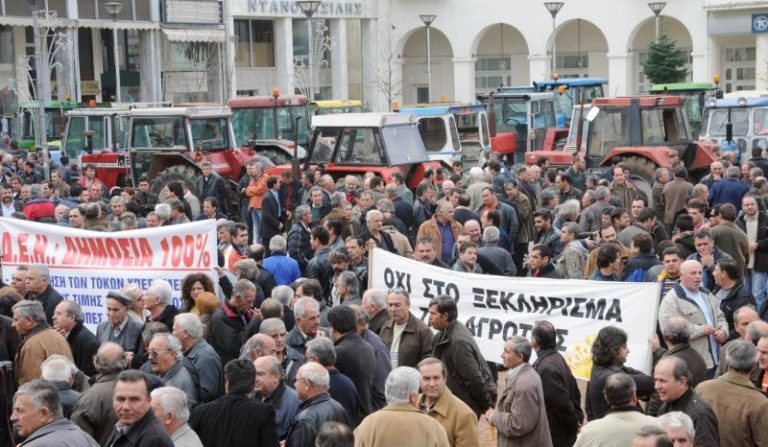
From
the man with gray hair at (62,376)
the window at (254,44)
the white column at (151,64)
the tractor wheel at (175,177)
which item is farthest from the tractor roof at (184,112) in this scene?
the window at (254,44)

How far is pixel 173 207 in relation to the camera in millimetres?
14586

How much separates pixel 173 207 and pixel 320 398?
7.39m

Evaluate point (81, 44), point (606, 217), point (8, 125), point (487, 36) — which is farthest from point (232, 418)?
point (487, 36)

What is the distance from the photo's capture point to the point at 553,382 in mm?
8266

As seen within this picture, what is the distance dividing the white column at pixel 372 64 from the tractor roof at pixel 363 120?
30.5 metres

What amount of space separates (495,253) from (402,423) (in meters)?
5.36

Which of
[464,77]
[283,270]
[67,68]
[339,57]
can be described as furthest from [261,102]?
[464,77]

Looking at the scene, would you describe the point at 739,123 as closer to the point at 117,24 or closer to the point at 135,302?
the point at 135,302

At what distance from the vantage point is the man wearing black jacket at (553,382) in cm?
827

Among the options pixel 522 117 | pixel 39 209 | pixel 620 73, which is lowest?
pixel 39 209

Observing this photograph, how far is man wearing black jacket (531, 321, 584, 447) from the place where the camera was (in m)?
8.27

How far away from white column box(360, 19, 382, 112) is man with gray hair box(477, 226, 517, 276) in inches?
1592

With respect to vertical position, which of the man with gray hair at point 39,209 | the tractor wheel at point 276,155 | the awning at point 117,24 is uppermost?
the awning at point 117,24

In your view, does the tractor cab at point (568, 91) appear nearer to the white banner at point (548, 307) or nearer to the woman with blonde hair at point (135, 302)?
the white banner at point (548, 307)
